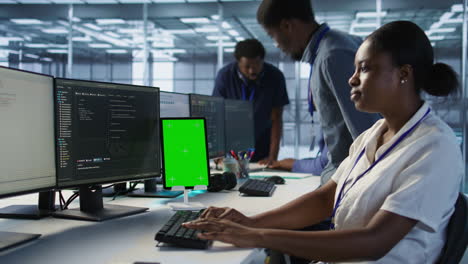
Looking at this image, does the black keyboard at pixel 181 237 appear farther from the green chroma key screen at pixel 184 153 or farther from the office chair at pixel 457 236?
the office chair at pixel 457 236

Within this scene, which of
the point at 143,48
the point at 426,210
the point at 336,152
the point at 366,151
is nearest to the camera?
the point at 426,210

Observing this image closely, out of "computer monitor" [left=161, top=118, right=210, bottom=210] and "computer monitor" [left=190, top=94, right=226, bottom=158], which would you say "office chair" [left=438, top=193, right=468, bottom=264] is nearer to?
"computer monitor" [left=161, top=118, right=210, bottom=210]

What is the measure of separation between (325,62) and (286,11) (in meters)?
0.41

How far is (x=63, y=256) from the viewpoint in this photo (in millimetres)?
1118

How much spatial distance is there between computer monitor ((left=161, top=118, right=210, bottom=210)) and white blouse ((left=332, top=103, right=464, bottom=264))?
69cm

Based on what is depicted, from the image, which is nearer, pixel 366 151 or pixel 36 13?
pixel 366 151

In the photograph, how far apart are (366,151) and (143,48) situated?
532 cm

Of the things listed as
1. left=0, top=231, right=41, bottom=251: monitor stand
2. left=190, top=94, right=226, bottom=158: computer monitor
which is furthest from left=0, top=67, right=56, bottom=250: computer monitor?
left=190, top=94, right=226, bottom=158: computer monitor

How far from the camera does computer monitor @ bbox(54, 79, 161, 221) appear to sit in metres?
1.48

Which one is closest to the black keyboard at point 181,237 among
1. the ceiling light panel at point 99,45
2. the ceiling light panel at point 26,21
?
the ceiling light panel at point 99,45

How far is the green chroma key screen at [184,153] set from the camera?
1.78m

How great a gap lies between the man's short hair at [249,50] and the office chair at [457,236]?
7.93 feet

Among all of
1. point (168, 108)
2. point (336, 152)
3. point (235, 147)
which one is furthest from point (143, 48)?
point (336, 152)

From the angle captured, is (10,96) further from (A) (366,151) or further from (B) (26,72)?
(A) (366,151)
